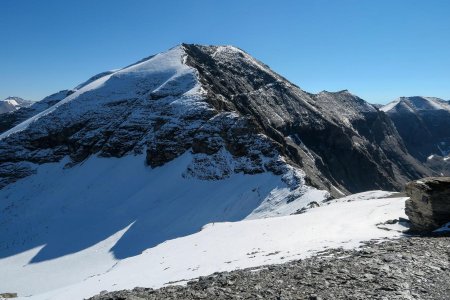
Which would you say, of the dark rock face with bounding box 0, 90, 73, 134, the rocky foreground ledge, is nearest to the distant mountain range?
the dark rock face with bounding box 0, 90, 73, 134

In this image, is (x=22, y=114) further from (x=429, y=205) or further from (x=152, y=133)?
(x=429, y=205)

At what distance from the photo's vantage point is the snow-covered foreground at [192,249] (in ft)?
59.0

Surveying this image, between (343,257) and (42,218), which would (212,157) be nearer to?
(42,218)

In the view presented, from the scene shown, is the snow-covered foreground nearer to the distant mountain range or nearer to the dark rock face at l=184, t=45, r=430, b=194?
the distant mountain range

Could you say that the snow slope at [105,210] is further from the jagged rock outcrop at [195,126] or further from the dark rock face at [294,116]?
the dark rock face at [294,116]

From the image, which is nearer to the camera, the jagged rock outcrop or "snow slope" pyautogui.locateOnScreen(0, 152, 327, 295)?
"snow slope" pyautogui.locateOnScreen(0, 152, 327, 295)

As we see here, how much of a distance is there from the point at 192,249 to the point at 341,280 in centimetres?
1462

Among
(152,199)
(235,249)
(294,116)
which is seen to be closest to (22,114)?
(152,199)

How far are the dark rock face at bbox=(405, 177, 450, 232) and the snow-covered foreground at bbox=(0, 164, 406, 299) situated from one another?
3.89 feet

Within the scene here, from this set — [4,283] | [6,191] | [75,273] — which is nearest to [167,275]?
[75,273]

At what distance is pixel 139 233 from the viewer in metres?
52.4

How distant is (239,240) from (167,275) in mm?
7402

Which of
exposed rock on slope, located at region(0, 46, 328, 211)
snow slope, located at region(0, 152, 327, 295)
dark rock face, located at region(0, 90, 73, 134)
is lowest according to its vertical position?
snow slope, located at region(0, 152, 327, 295)

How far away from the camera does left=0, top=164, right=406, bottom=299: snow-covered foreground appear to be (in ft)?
59.0
